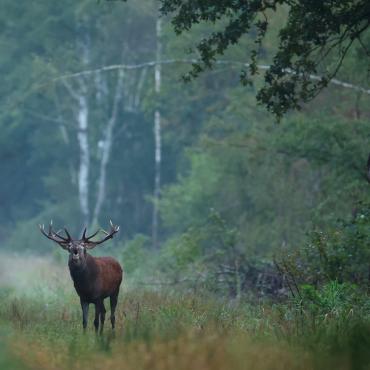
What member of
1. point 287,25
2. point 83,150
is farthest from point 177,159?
point 287,25

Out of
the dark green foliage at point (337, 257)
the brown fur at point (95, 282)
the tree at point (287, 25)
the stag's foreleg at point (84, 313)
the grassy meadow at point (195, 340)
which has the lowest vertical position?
the grassy meadow at point (195, 340)

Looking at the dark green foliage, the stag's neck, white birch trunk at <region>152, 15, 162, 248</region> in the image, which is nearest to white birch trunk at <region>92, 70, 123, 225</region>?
white birch trunk at <region>152, 15, 162, 248</region>

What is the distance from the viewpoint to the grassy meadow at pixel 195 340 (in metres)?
10.9

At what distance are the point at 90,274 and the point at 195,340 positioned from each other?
547cm

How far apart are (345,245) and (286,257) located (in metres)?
1.20

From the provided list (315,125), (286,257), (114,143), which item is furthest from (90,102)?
(286,257)

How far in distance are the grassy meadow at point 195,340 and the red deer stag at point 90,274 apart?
342 mm

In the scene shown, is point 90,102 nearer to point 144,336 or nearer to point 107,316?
point 107,316

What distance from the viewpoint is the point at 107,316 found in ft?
60.6

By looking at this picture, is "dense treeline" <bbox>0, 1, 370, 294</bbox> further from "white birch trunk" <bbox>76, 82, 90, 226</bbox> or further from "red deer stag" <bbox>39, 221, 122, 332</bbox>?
"red deer stag" <bbox>39, 221, 122, 332</bbox>

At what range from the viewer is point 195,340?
11.2 metres

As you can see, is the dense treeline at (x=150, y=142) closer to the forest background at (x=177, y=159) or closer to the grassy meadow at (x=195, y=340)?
the forest background at (x=177, y=159)

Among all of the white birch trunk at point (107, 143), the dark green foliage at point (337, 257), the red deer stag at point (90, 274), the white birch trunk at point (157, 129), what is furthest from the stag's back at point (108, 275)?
the white birch trunk at point (107, 143)

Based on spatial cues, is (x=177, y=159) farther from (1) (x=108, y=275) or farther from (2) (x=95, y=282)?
(2) (x=95, y=282)
